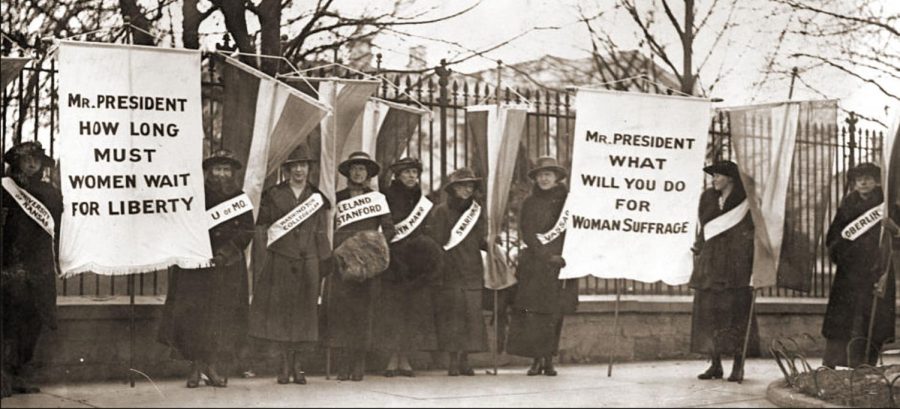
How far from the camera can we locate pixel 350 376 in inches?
392

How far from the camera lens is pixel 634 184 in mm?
10336

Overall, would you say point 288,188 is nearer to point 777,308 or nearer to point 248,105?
point 248,105

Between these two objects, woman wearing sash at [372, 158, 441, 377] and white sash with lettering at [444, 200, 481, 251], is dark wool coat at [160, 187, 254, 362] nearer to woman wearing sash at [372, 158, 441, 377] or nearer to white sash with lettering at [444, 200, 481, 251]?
woman wearing sash at [372, 158, 441, 377]

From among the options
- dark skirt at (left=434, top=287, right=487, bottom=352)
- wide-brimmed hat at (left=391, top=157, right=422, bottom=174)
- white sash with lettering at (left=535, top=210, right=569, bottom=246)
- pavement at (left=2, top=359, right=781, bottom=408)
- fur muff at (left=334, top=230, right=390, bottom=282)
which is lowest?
pavement at (left=2, top=359, right=781, bottom=408)

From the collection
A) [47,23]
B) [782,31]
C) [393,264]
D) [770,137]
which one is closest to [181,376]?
[393,264]

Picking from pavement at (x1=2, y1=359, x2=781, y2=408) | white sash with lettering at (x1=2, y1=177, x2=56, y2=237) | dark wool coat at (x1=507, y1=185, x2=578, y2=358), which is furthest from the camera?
dark wool coat at (x1=507, y1=185, x2=578, y2=358)

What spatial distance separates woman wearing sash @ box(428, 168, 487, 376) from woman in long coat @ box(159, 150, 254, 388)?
193cm

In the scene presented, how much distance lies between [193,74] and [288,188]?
131cm

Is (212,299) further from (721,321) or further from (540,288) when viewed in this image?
(721,321)

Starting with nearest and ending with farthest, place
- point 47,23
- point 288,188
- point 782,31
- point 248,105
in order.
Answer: point 288,188 < point 248,105 < point 47,23 < point 782,31

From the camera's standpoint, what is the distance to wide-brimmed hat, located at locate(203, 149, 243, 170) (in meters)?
9.36

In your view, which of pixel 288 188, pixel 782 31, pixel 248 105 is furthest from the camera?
pixel 782 31

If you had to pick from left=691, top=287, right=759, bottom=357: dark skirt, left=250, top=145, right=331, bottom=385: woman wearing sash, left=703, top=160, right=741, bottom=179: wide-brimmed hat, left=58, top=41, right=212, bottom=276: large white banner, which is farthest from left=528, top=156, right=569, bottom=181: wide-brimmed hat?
left=58, top=41, right=212, bottom=276: large white banner

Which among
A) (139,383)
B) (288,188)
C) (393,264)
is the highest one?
(288,188)
